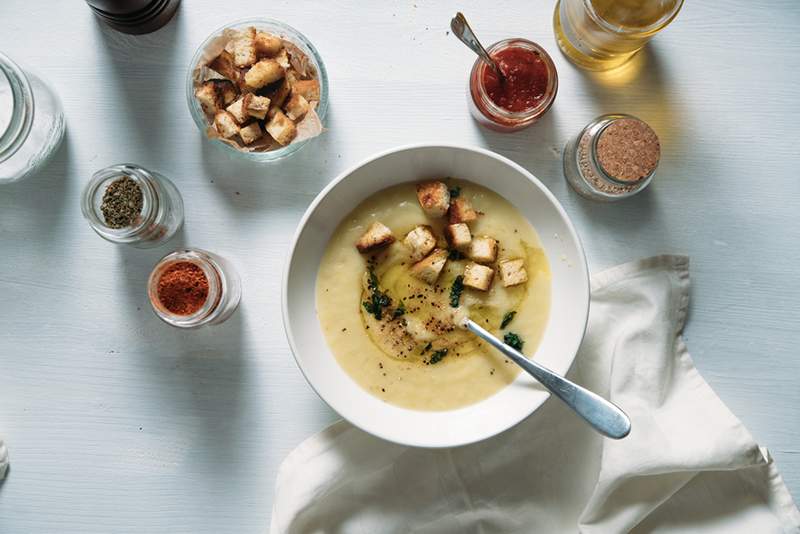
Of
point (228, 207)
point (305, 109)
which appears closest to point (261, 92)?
point (305, 109)

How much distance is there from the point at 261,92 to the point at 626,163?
3.07 ft

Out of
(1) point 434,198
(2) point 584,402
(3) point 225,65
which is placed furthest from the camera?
(3) point 225,65

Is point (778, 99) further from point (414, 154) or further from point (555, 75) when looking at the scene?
point (414, 154)

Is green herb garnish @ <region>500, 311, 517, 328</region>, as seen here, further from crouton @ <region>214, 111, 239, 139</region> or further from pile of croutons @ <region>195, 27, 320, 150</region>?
crouton @ <region>214, 111, 239, 139</region>

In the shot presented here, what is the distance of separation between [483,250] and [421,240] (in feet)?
0.50

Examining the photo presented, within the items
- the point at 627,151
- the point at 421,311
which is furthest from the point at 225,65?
the point at 627,151

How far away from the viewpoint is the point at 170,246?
1746 mm

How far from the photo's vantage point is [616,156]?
5.28ft

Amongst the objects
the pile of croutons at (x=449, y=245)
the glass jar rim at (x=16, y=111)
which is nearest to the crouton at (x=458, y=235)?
the pile of croutons at (x=449, y=245)

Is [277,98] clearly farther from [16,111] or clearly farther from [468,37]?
[16,111]

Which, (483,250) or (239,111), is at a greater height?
(239,111)

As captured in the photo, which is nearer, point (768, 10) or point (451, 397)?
point (451, 397)

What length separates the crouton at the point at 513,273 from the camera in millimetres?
1561

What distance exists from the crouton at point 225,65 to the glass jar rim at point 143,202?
32 centimetres
